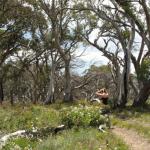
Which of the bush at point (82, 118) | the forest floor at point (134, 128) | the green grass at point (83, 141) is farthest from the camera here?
the bush at point (82, 118)

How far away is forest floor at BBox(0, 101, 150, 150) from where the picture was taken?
1384 centimetres

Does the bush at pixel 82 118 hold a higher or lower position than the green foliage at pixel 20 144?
higher

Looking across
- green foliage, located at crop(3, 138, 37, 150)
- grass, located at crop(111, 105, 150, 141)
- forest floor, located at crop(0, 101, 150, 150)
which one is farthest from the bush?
green foliage, located at crop(3, 138, 37, 150)

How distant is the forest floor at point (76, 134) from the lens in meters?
13.8

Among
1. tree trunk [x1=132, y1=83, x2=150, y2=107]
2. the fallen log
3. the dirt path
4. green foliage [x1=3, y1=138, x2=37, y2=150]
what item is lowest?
the dirt path

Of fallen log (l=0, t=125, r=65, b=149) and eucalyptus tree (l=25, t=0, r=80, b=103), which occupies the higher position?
eucalyptus tree (l=25, t=0, r=80, b=103)

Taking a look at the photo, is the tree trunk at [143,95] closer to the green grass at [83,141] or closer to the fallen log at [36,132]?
the fallen log at [36,132]

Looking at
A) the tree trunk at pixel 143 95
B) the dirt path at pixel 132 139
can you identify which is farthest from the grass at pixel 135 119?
the tree trunk at pixel 143 95

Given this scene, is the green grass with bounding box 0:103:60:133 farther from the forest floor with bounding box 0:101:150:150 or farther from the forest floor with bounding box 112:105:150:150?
the forest floor with bounding box 112:105:150:150

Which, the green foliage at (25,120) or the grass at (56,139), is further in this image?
the green foliage at (25,120)

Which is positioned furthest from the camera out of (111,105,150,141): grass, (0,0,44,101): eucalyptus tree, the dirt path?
(0,0,44,101): eucalyptus tree

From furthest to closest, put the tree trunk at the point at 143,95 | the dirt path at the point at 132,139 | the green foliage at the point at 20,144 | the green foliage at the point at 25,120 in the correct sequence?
the tree trunk at the point at 143,95
the green foliage at the point at 25,120
the dirt path at the point at 132,139
the green foliage at the point at 20,144

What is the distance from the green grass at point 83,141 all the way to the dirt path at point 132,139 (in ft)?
1.45

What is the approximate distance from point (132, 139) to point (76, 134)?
216 centimetres
